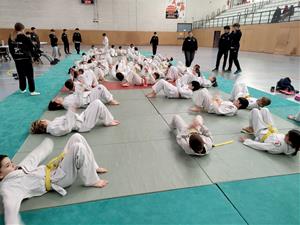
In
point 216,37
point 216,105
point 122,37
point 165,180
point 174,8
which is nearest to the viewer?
point 165,180

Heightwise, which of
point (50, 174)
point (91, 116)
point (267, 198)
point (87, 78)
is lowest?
point (267, 198)

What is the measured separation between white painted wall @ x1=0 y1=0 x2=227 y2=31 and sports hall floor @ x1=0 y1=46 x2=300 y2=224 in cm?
2416

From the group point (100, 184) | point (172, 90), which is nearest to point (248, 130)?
point (172, 90)

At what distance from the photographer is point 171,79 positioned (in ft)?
29.2

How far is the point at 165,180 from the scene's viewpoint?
300 cm

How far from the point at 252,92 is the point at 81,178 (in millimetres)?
6335

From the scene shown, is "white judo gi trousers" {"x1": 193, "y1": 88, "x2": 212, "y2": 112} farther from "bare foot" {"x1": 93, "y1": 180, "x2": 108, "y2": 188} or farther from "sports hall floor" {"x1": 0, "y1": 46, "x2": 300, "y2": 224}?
"bare foot" {"x1": 93, "y1": 180, "x2": 108, "y2": 188}

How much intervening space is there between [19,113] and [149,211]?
4290 millimetres

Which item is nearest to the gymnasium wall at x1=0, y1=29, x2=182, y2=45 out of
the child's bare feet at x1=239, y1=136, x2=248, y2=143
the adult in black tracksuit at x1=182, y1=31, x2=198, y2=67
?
the adult in black tracksuit at x1=182, y1=31, x2=198, y2=67

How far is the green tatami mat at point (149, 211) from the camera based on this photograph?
7.78 feet

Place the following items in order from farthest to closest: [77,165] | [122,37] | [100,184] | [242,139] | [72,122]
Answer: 1. [122,37]
2. [72,122]
3. [242,139]
4. [100,184]
5. [77,165]

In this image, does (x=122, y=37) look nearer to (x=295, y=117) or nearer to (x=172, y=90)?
(x=172, y=90)

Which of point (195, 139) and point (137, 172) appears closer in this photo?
point (137, 172)

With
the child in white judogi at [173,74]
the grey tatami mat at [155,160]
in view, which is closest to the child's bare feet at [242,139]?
the grey tatami mat at [155,160]
